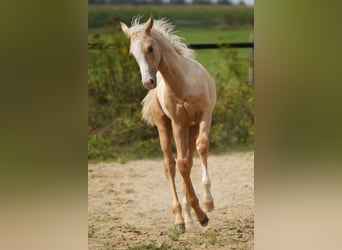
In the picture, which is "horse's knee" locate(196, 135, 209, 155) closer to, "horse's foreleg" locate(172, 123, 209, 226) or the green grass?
"horse's foreleg" locate(172, 123, 209, 226)

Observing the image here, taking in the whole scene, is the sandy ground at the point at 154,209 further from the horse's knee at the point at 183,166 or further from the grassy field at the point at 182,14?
the grassy field at the point at 182,14

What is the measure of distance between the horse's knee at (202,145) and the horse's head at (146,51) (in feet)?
1.91

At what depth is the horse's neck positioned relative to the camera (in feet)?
19.6

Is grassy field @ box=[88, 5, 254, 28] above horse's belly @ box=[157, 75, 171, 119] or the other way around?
above

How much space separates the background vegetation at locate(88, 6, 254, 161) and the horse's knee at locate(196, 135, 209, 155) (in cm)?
10

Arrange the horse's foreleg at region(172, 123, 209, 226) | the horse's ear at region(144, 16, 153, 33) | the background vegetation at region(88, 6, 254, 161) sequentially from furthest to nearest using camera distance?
the horse's foreleg at region(172, 123, 209, 226), the background vegetation at region(88, 6, 254, 161), the horse's ear at region(144, 16, 153, 33)

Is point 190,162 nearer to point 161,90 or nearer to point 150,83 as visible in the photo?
point 161,90

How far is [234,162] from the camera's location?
618cm

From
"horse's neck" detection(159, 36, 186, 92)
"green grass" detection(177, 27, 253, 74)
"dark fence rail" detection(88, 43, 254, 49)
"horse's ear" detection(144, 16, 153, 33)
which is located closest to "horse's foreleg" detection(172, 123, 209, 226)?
"horse's neck" detection(159, 36, 186, 92)

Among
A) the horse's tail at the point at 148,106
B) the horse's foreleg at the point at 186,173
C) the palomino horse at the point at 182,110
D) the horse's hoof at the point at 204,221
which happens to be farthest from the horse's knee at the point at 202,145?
the horse's hoof at the point at 204,221

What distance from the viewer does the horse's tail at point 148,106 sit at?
600cm

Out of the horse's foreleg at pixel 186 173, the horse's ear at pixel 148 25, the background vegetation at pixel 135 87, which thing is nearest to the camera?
the horse's ear at pixel 148 25

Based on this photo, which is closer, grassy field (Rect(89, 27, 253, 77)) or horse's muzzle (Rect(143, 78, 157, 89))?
horse's muzzle (Rect(143, 78, 157, 89))
